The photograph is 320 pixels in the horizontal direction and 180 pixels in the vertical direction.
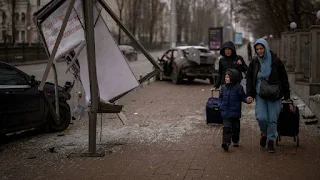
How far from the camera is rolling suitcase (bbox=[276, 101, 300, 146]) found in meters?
7.52

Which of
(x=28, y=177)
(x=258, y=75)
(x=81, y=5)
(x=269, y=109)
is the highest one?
(x=81, y=5)

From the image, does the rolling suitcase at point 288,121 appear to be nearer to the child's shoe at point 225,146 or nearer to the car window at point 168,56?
the child's shoe at point 225,146

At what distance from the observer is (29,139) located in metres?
8.64

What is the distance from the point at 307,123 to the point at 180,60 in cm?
1131

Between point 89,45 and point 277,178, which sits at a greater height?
point 89,45

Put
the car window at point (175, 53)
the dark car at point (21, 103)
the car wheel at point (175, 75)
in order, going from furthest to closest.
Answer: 1. the car window at point (175, 53)
2. the car wheel at point (175, 75)
3. the dark car at point (21, 103)

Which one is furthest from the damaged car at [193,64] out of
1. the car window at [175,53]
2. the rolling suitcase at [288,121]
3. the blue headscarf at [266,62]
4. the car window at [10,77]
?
the blue headscarf at [266,62]

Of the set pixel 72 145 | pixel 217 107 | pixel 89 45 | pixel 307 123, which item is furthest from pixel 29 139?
pixel 307 123

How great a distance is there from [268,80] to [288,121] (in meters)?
0.83

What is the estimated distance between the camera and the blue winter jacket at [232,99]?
295 inches

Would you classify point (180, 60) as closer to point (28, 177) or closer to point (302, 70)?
point (302, 70)

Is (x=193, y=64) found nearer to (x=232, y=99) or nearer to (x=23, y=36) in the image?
(x=232, y=99)

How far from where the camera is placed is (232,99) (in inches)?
296

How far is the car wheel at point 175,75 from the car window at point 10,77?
490 inches
